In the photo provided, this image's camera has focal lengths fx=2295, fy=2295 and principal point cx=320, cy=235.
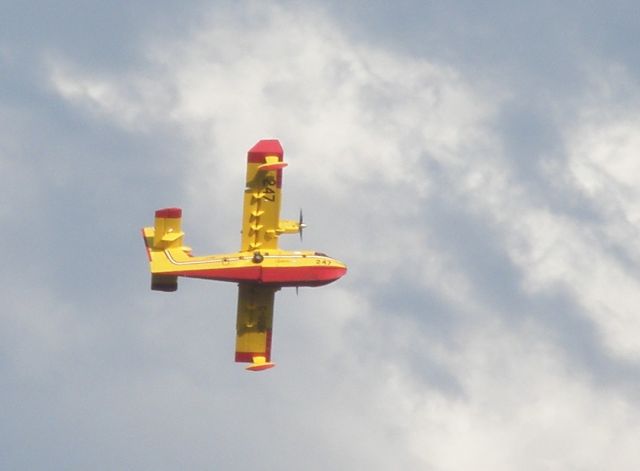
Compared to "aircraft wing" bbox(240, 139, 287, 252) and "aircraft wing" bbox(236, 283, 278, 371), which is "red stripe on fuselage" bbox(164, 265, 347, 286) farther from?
"aircraft wing" bbox(236, 283, 278, 371)

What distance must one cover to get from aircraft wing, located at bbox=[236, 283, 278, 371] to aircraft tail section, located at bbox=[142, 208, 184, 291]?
4.77m

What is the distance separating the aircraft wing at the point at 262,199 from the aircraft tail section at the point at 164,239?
162 inches

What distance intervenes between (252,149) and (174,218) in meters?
6.54

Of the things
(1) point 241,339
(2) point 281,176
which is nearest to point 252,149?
Answer: (2) point 281,176

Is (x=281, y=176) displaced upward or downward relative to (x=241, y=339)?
upward

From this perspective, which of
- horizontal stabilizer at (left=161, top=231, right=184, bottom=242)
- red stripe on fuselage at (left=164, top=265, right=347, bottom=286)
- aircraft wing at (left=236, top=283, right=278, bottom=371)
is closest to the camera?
red stripe on fuselage at (left=164, top=265, right=347, bottom=286)

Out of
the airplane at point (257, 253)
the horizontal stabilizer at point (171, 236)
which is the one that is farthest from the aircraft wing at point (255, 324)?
the horizontal stabilizer at point (171, 236)

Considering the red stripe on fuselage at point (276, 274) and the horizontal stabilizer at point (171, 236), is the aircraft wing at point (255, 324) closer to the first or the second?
the red stripe on fuselage at point (276, 274)

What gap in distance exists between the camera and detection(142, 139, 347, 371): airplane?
133m

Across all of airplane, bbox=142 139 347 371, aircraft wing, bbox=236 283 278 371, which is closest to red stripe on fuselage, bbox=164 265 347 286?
airplane, bbox=142 139 347 371

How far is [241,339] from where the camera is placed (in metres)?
139

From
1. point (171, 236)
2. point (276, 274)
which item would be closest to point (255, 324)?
point (276, 274)

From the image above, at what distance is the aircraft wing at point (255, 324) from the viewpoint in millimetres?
137750

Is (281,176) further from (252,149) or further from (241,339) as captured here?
(241,339)
